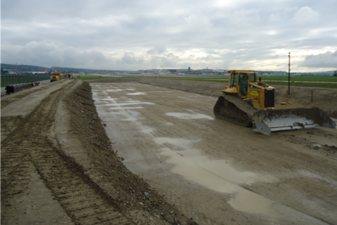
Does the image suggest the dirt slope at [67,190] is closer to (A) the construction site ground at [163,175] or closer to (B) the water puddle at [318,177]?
(A) the construction site ground at [163,175]

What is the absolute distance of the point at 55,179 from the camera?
525cm

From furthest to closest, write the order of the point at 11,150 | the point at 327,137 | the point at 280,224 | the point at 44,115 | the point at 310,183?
the point at 44,115 → the point at 327,137 → the point at 11,150 → the point at 310,183 → the point at 280,224

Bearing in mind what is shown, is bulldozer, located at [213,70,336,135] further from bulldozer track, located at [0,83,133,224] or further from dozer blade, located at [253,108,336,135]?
bulldozer track, located at [0,83,133,224]

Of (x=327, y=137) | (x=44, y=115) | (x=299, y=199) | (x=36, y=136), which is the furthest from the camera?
(x=44, y=115)

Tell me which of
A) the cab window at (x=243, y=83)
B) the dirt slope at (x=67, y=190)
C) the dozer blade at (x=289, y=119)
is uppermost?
the cab window at (x=243, y=83)

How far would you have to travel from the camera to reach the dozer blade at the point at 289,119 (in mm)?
10859

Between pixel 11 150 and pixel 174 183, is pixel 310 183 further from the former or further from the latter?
pixel 11 150

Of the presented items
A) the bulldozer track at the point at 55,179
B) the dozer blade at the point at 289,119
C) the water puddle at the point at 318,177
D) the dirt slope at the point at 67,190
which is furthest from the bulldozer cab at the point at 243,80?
the bulldozer track at the point at 55,179

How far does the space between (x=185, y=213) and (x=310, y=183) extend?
351cm

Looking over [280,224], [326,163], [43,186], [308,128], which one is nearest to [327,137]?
[308,128]

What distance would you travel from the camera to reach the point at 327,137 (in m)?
10.4

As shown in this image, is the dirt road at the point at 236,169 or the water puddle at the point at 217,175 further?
the water puddle at the point at 217,175

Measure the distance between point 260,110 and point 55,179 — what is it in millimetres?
8689

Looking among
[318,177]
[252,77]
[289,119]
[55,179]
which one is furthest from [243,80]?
[55,179]
